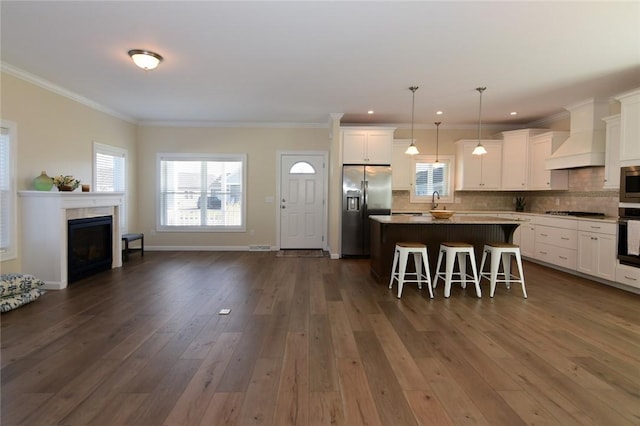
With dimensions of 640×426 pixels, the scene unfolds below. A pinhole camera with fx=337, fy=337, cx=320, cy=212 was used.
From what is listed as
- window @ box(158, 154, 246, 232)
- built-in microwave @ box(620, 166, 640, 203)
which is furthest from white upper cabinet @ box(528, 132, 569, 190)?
window @ box(158, 154, 246, 232)

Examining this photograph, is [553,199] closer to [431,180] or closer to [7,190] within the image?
[431,180]

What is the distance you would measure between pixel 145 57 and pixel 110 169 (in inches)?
137

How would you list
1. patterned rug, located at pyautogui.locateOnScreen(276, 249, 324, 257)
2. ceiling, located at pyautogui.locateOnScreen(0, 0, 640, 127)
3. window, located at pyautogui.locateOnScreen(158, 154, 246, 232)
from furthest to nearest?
window, located at pyautogui.locateOnScreen(158, 154, 246, 232) < patterned rug, located at pyautogui.locateOnScreen(276, 249, 324, 257) < ceiling, located at pyautogui.locateOnScreen(0, 0, 640, 127)

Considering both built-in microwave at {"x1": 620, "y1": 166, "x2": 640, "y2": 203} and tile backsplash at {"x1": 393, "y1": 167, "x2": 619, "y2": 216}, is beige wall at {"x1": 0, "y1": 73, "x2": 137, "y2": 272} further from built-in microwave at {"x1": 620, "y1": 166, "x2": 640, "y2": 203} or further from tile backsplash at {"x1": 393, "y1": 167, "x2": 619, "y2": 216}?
built-in microwave at {"x1": 620, "y1": 166, "x2": 640, "y2": 203}

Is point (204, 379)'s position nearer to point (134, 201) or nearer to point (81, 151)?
point (81, 151)

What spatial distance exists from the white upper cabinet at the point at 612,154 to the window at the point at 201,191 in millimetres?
6240

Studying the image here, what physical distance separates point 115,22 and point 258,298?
309 centimetres

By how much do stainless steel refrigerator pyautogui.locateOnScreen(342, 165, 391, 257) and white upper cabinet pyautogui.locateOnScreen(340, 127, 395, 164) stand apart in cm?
20

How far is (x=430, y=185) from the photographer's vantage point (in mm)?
7246

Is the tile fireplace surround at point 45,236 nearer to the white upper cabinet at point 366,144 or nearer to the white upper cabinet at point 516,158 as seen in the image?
the white upper cabinet at point 366,144

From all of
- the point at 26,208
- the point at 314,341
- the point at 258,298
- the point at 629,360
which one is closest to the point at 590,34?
the point at 629,360

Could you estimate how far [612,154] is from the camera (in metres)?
4.85

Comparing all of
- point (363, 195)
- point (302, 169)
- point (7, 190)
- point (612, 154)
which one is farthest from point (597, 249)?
point (7, 190)

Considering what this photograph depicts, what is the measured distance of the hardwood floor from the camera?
1921mm
